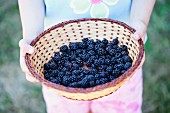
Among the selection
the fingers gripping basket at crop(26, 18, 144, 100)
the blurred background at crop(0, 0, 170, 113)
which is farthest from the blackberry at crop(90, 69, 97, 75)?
the blurred background at crop(0, 0, 170, 113)

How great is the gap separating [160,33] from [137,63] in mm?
1071

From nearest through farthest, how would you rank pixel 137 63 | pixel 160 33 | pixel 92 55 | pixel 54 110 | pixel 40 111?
pixel 137 63 < pixel 92 55 < pixel 54 110 < pixel 40 111 < pixel 160 33

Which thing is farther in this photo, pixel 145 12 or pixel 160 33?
pixel 160 33

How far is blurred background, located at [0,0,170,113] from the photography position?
211cm

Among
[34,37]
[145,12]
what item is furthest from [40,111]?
[145,12]

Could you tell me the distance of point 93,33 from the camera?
147 cm

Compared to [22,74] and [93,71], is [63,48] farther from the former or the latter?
[22,74]

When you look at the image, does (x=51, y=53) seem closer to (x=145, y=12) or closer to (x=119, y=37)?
(x=119, y=37)

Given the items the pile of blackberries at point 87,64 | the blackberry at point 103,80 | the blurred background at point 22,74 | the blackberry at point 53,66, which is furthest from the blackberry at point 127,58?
the blurred background at point 22,74

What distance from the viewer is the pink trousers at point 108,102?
4.94 ft

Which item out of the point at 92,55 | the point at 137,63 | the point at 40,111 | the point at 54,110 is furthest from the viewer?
the point at 40,111

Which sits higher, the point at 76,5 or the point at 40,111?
the point at 76,5

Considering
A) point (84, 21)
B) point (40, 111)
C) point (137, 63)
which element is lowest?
point (40, 111)

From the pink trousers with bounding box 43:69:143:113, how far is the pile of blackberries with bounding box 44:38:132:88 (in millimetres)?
142
